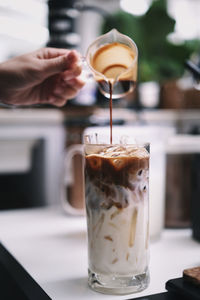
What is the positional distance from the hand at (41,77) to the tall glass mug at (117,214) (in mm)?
227

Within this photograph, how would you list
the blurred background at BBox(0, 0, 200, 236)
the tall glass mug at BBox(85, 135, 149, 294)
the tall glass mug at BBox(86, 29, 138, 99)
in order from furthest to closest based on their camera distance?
the blurred background at BBox(0, 0, 200, 236), the tall glass mug at BBox(86, 29, 138, 99), the tall glass mug at BBox(85, 135, 149, 294)

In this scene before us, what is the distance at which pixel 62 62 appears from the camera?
0.77 meters

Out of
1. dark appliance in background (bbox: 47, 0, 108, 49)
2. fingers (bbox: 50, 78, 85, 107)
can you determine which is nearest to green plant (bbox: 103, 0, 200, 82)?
dark appliance in background (bbox: 47, 0, 108, 49)

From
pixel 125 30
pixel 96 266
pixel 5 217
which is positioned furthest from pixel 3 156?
pixel 96 266

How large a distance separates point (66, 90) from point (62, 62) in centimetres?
20

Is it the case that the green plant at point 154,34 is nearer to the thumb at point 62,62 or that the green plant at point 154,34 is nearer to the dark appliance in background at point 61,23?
the dark appliance in background at point 61,23

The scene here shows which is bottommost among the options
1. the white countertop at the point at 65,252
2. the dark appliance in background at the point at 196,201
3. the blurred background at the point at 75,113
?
the white countertop at the point at 65,252

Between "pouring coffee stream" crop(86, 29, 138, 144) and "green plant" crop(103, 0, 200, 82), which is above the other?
"green plant" crop(103, 0, 200, 82)

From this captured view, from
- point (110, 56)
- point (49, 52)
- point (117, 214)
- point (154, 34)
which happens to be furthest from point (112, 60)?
point (154, 34)

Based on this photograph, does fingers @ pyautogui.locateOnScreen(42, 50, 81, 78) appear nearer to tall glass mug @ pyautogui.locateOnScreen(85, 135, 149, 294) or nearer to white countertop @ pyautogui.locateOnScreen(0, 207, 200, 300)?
tall glass mug @ pyautogui.locateOnScreen(85, 135, 149, 294)

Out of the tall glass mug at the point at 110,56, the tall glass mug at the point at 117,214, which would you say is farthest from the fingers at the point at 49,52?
the tall glass mug at the point at 117,214

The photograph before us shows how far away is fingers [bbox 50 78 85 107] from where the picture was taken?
3.07ft

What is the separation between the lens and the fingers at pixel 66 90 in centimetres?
94

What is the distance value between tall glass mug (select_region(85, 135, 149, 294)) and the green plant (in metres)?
1.19
